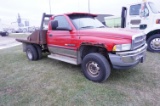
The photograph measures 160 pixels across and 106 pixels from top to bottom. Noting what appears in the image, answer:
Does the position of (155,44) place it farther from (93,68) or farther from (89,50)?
(93,68)

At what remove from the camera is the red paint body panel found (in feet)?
10.9

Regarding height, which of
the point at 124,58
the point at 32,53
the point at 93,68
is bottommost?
the point at 93,68

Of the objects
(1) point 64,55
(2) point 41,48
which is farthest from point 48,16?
(1) point 64,55

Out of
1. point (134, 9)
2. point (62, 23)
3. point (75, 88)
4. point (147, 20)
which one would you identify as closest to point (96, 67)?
point (75, 88)

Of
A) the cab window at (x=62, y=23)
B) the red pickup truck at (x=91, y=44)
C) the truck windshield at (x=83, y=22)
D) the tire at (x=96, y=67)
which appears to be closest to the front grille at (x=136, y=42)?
the red pickup truck at (x=91, y=44)

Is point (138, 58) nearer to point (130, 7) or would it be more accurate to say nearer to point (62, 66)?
point (62, 66)

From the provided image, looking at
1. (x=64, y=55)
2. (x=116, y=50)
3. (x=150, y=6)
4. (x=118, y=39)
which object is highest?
(x=150, y=6)

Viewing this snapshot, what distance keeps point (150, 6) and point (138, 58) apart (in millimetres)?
4244

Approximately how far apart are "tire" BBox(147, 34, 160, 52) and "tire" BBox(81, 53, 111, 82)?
4048 mm

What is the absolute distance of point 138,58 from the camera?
357 cm

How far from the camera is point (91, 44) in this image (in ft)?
12.1

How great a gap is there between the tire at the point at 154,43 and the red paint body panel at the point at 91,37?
3.19m

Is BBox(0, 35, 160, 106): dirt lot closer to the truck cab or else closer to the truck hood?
the truck hood

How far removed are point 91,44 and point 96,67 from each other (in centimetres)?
61
